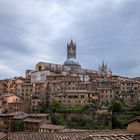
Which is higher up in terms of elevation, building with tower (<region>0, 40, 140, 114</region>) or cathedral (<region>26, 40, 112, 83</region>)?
cathedral (<region>26, 40, 112, 83</region>)

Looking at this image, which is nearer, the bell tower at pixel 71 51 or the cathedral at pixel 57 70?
the cathedral at pixel 57 70

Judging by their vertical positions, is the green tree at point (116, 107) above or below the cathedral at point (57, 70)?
below

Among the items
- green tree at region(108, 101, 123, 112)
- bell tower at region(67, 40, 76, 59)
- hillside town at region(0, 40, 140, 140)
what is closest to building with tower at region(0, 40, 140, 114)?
hillside town at region(0, 40, 140, 140)

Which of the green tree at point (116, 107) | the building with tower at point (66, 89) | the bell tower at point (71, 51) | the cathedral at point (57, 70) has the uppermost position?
the bell tower at point (71, 51)

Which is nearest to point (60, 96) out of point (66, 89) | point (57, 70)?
point (66, 89)

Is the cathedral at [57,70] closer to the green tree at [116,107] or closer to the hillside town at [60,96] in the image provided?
the hillside town at [60,96]

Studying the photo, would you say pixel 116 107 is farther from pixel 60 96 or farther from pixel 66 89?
pixel 66 89

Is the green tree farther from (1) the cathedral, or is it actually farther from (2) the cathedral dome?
(2) the cathedral dome

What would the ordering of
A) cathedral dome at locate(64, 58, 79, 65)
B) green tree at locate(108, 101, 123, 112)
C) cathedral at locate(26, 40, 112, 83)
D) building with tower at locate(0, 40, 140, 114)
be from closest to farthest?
green tree at locate(108, 101, 123, 112) → building with tower at locate(0, 40, 140, 114) → cathedral at locate(26, 40, 112, 83) → cathedral dome at locate(64, 58, 79, 65)

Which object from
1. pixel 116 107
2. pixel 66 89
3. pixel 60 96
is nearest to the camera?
pixel 116 107

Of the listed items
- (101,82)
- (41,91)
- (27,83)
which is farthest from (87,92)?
(27,83)

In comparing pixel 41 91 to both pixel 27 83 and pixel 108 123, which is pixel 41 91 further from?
pixel 108 123

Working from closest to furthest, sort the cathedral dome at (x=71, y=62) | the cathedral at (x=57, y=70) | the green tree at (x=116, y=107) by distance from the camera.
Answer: the green tree at (x=116, y=107) < the cathedral at (x=57, y=70) < the cathedral dome at (x=71, y=62)

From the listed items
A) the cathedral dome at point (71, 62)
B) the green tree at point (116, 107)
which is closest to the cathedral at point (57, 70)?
the cathedral dome at point (71, 62)
